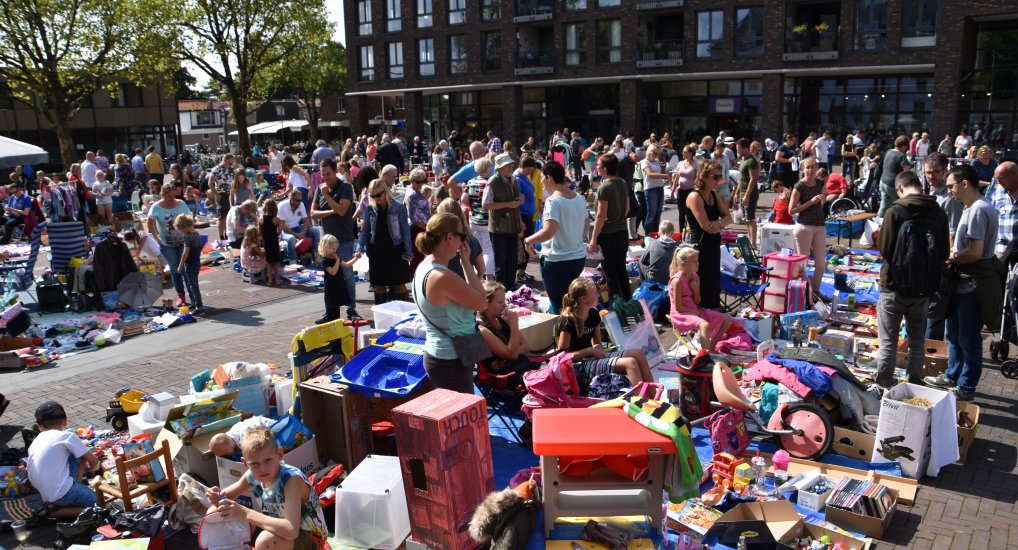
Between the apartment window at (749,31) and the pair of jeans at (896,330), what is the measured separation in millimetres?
29102

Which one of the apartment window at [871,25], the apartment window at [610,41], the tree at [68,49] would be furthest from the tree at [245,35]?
the apartment window at [871,25]

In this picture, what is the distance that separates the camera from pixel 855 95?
32219 mm

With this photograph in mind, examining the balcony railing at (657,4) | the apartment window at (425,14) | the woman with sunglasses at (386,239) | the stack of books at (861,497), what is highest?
the apartment window at (425,14)

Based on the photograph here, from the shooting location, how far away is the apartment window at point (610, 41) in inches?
1422

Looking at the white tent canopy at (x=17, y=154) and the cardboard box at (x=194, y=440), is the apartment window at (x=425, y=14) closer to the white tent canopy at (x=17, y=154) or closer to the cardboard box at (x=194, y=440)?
the white tent canopy at (x=17, y=154)

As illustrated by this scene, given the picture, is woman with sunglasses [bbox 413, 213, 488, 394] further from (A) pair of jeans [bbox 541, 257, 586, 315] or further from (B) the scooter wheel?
(B) the scooter wheel

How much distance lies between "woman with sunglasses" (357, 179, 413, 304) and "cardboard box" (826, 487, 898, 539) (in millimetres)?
5198

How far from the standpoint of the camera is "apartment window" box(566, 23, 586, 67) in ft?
123

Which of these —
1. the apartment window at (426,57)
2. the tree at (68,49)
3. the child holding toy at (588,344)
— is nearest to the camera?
the child holding toy at (588,344)

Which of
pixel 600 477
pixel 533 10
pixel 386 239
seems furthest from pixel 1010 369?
pixel 533 10

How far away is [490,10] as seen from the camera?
3956 centimetres

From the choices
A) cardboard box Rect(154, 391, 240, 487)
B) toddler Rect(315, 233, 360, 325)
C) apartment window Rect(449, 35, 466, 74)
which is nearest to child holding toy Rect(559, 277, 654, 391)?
cardboard box Rect(154, 391, 240, 487)

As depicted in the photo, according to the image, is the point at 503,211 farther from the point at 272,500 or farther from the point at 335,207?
the point at 272,500

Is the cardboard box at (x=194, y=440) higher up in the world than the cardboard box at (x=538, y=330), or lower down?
lower down
